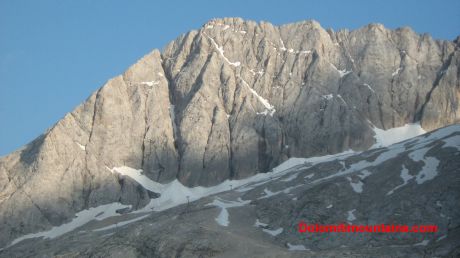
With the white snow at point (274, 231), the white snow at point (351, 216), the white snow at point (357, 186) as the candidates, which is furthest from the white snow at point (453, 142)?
the white snow at point (274, 231)

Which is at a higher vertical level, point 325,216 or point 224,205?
point 224,205

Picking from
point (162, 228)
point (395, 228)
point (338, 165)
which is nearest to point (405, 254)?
point (395, 228)

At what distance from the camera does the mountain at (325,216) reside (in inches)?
5438

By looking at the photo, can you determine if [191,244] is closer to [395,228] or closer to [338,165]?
[395,228]

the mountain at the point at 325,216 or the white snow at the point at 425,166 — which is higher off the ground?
the white snow at the point at 425,166

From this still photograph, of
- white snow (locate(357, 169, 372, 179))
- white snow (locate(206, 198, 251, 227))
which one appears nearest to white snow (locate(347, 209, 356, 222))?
white snow (locate(357, 169, 372, 179))

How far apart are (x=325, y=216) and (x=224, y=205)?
30.2 metres

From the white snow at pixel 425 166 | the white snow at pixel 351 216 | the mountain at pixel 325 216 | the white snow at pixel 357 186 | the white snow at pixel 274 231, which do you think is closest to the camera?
the mountain at pixel 325 216

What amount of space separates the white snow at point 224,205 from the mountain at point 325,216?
0.24m

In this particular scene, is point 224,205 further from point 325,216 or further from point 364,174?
point 364,174

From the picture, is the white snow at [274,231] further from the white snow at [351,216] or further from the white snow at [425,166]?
the white snow at [425,166]

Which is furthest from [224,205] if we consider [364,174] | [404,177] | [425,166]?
[425,166]

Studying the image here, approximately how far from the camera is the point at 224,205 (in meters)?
181

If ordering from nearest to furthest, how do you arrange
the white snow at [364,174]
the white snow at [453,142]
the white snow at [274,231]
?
the white snow at [274,231]
the white snow at [453,142]
the white snow at [364,174]
